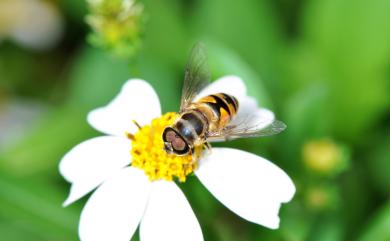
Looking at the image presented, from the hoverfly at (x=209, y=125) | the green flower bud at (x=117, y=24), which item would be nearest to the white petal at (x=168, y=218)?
the hoverfly at (x=209, y=125)

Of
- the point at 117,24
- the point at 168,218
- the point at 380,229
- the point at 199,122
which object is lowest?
the point at 380,229

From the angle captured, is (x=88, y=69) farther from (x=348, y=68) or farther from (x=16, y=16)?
(x=348, y=68)

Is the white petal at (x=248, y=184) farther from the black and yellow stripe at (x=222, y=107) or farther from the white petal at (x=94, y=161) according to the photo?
the white petal at (x=94, y=161)

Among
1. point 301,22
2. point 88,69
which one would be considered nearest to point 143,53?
point 88,69

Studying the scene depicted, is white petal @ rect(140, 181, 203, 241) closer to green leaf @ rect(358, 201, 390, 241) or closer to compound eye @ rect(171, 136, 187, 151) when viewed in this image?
compound eye @ rect(171, 136, 187, 151)

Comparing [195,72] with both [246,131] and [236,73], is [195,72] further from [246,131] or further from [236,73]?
[236,73]

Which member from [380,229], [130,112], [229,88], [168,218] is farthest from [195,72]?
[380,229]

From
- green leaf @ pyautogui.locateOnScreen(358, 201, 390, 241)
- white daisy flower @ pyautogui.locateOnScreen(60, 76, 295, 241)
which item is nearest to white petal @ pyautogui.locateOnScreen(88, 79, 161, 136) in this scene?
white daisy flower @ pyautogui.locateOnScreen(60, 76, 295, 241)
